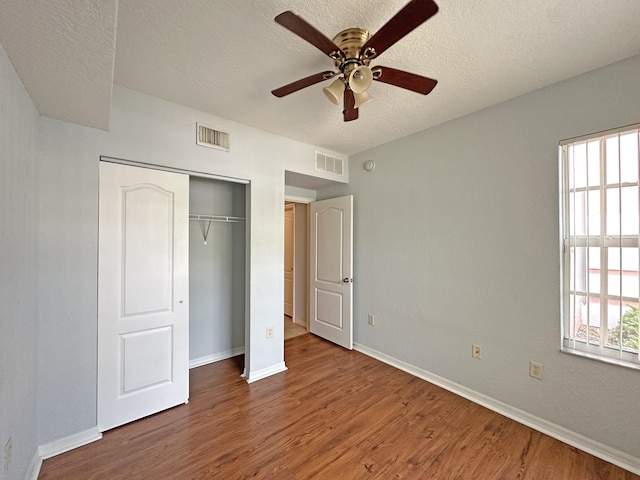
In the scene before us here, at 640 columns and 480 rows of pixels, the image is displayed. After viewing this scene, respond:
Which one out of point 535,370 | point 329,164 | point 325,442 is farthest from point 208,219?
point 535,370

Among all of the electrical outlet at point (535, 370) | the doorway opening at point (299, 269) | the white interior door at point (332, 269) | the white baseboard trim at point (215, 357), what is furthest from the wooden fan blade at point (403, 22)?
the white baseboard trim at point (215, 357)

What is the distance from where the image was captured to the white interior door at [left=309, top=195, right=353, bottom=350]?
3.45 metres

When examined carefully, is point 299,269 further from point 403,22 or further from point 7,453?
point 403,22

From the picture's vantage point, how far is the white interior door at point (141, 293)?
1.98 meters

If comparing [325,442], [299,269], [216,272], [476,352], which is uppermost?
[216,272]

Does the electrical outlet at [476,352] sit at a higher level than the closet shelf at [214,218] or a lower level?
lower

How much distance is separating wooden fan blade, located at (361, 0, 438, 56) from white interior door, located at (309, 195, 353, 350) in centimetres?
212

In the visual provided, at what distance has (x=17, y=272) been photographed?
53.3 inches

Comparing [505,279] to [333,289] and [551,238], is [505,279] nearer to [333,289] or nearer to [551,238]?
[551,238]

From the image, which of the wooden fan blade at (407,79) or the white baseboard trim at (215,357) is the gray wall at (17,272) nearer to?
the white baseboard trim at (215,357)

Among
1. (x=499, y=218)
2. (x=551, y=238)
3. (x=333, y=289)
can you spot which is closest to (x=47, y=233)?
(x=333, y=289)

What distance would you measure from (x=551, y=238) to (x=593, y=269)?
12.2 inches

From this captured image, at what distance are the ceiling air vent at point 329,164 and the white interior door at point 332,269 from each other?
37cm

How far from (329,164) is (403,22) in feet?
7.30
